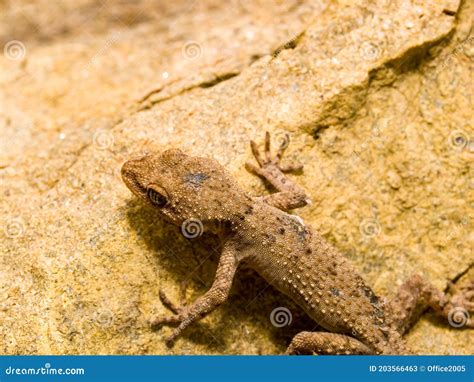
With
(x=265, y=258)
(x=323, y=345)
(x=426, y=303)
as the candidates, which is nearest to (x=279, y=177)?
(x=265, y=258)

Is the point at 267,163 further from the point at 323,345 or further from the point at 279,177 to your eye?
the point at 323,345

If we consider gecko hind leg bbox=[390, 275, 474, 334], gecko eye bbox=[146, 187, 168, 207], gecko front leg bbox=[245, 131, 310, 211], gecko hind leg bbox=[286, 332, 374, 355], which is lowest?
gecko hind leg bbox=[286, 332, 374, 355]

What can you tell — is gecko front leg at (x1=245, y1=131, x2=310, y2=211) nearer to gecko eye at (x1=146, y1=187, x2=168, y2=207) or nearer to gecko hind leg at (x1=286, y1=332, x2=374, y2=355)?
gecko eye at (x1=146, y1=187, x2=168, y2=207)

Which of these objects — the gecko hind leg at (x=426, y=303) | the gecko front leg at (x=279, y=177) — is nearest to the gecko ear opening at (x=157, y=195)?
the gecko front leg at (x=279, y=177)

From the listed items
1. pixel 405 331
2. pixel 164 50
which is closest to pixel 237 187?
pixel 405 331

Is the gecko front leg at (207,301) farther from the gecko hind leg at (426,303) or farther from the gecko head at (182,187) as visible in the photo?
the gecko hind leg at (426,303)

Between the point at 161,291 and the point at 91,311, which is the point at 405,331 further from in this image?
the point at 91,311

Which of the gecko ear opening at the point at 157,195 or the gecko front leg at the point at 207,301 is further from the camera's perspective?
the gecko front leg at the point at 207,301

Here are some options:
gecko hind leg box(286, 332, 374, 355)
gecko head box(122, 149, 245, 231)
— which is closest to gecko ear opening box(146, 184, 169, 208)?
gecko head box(122, 149, 245, 231)
